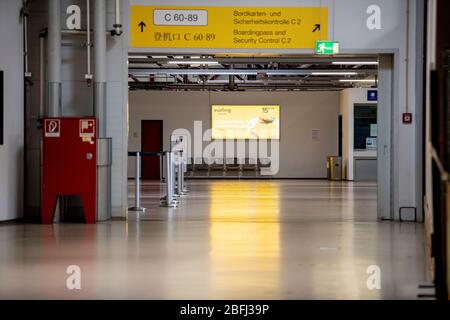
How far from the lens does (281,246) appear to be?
7160 mm

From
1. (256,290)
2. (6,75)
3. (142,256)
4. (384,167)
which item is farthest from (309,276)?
(6,75)

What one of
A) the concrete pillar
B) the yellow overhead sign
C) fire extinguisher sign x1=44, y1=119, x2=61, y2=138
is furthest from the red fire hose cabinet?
the yellow overhead sign

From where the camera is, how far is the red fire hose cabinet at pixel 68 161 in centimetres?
938

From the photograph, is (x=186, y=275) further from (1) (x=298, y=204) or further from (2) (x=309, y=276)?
(1) (x=298, y=204)

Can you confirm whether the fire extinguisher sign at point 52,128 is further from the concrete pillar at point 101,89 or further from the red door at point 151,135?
the red door at point 151,135

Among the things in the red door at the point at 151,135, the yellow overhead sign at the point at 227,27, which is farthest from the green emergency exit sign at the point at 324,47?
the red door at the point at 151,135

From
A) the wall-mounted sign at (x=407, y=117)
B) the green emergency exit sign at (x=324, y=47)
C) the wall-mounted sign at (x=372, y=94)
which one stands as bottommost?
the wall-mounted sign at (x=407, y=117)

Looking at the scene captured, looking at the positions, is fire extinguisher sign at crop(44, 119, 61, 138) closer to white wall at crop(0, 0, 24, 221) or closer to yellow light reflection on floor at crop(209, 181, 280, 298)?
white wall at crop(0, 0, 24, 221)

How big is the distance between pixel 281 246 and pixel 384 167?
11.6 ft

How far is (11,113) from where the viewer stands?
9695 millimetres

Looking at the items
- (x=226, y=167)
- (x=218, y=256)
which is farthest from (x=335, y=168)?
(x=218, y=256)

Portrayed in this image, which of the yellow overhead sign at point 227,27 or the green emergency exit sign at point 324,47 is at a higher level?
the yellow overhead sign at point 227,27

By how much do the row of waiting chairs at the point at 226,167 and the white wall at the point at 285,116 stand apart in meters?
0.88

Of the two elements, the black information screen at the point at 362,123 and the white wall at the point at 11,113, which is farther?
the black information screen at the point at 362,123
